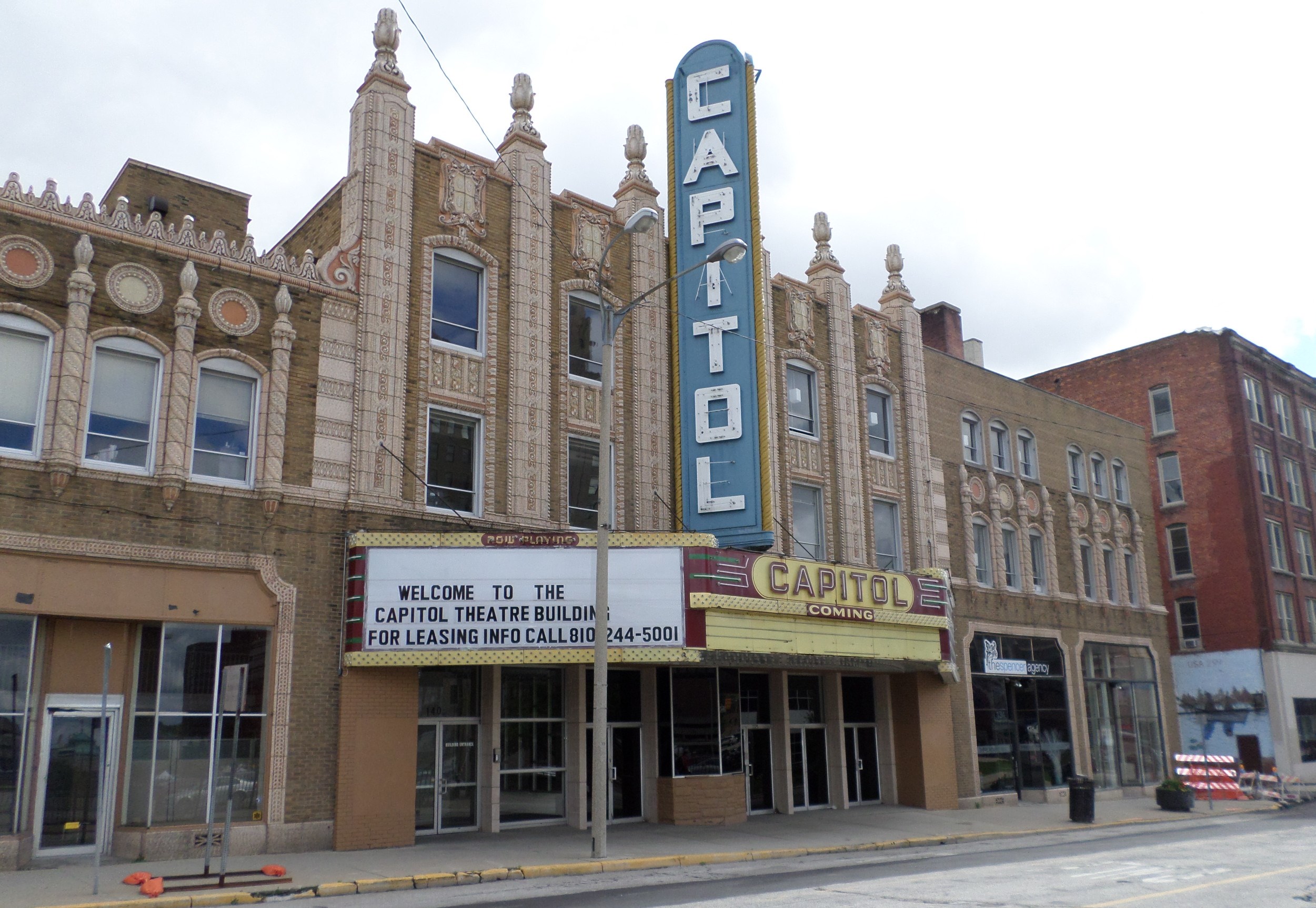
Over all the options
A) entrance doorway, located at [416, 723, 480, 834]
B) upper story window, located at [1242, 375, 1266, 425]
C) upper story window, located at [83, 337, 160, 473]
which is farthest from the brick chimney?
upper story window, located at [83, 337, 160, 473]

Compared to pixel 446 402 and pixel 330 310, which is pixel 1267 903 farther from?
pixel 330 310

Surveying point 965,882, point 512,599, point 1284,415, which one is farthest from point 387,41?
point 1284,415

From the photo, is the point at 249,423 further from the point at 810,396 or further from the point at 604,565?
the point at 810,396

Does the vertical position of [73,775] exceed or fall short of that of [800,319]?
it falls short

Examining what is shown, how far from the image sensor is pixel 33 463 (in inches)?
655

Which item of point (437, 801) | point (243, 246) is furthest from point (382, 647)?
point (243, 246)

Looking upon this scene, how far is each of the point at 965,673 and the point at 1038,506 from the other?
25.8 feet

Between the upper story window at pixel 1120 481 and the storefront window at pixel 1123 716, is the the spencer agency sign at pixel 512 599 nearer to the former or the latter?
the storefront window at pixel 1123 716

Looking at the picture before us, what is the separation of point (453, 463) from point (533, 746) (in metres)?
6.14

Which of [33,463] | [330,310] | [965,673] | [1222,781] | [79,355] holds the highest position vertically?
[330,310]

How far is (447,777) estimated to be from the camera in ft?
69.5

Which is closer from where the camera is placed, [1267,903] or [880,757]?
[1267,903]

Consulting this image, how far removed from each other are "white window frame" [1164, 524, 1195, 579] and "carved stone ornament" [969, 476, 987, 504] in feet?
71.2

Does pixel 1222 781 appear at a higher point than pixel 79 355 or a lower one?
lower
